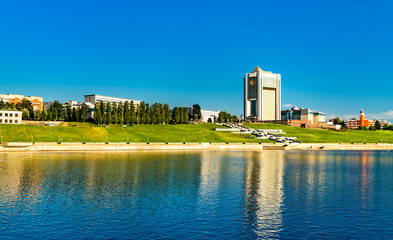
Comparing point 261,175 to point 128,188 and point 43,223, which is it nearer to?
point 128,188

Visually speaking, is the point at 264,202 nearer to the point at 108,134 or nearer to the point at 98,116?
the point at 108,134

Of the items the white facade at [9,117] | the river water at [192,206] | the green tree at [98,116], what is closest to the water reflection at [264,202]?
the river water at [192,206]

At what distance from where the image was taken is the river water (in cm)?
2806

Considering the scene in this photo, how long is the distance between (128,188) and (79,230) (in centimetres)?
1796

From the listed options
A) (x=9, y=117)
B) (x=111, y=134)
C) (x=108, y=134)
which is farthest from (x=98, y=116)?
(x=9, y=117)

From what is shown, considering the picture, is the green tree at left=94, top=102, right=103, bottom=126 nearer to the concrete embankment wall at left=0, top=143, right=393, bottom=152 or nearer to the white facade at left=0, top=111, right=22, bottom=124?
the white facade at left=0, top=111, right=22, bottom=124

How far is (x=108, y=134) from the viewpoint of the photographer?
498 ft

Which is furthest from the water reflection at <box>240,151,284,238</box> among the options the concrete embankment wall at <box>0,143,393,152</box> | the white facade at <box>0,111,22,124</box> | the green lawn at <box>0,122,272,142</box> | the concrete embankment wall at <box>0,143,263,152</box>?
the white facade at <box>0,111,22,124</box>

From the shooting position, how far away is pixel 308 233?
2778 cm

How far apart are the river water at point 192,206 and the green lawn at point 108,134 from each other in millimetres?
78720

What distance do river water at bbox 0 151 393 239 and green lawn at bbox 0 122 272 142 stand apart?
258 feet

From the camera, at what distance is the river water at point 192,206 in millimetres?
28062

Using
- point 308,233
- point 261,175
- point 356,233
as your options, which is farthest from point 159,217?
point 261,175

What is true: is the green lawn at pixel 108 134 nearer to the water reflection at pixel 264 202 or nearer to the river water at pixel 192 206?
the river water at pixel 192 206
